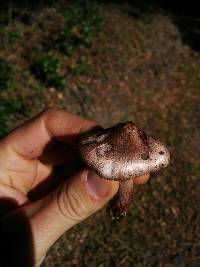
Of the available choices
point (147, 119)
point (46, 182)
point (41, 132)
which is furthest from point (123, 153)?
point (147, 119)

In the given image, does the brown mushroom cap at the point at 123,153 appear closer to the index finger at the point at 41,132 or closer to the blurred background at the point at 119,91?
the index finger at the point at 41,132

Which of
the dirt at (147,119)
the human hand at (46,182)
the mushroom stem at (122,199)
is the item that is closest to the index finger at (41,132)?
the human hand at (46,182)

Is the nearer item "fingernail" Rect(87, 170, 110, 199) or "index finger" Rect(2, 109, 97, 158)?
"fingernail" Rect(87, 170, 110, 199)

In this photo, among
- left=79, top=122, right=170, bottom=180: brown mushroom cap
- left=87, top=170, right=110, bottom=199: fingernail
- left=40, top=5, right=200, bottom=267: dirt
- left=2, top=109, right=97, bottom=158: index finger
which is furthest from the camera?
left=40, top=5, right=200, bottom=267: dirt

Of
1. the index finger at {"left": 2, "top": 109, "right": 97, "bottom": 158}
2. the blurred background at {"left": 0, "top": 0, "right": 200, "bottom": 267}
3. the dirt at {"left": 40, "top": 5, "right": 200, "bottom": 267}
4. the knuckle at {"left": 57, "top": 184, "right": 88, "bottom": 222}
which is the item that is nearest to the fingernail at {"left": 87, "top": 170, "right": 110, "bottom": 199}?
the knuckle at {"left": 57, "top": 184, "right": 88, "bottom": 222}

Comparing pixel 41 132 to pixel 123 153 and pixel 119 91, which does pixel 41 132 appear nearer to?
pixel 123 153

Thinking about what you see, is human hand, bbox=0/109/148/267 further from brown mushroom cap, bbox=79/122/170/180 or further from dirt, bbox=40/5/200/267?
dirt, bbox=40/5/200/267

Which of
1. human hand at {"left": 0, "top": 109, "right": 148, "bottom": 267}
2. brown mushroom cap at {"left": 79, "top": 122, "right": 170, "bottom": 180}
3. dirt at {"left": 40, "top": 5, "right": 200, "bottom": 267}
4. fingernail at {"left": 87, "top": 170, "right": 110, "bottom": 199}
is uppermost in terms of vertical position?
brown mushroom cap at {"left": 79, "top": 122, "right": 170, "bottom": 180}
